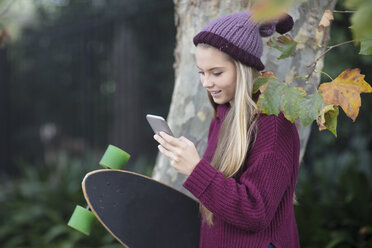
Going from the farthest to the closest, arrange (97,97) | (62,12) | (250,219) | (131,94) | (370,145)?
(62,12)
(97,97)
(131,94)
(370,145)
(250,219)

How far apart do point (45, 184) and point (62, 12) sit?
473 cm

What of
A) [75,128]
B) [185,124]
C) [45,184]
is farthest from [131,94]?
[185,124]

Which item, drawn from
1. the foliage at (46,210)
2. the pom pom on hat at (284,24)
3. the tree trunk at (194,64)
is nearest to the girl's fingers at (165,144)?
the pom pom on hat at (284,24)

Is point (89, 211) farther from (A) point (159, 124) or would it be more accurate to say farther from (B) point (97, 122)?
(B) point (97, 122)

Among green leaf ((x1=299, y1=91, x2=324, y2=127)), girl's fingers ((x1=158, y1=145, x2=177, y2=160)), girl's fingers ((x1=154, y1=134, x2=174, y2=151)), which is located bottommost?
girl's fingers ((x1=158, y1=145, x2=177, y2=160))

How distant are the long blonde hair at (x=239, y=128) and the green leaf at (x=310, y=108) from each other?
198 mm

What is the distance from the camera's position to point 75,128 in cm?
698

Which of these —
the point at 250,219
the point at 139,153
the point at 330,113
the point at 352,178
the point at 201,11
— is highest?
the point at 201,11

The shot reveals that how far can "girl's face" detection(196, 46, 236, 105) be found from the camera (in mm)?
1620

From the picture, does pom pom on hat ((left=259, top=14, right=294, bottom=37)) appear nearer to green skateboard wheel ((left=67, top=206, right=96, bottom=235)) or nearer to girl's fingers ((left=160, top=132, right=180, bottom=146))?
girl's fingers ((left=160, top=132, right=180, bottom=146))

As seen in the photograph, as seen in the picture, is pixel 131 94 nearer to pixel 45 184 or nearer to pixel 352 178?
pixel 45 184

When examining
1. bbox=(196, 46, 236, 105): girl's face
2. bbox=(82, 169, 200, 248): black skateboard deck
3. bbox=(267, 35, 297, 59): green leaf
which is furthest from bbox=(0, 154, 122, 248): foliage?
bbox=(267, 35, 297, 59): green leaf

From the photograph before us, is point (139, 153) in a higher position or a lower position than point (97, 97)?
lower

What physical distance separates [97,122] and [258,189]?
18.7 ft
